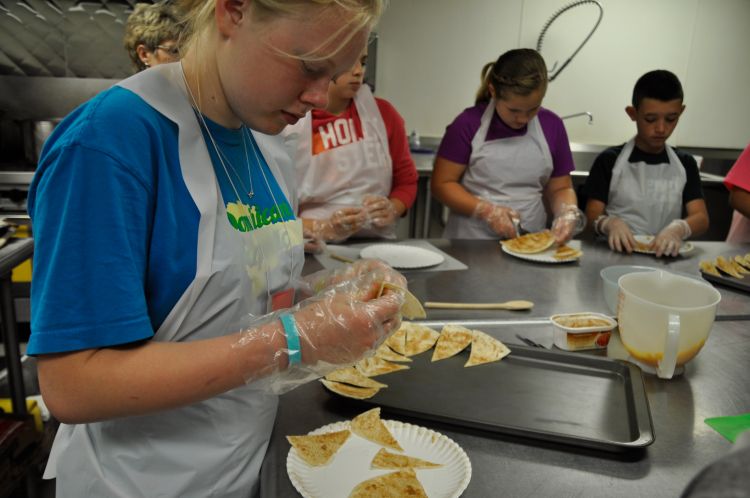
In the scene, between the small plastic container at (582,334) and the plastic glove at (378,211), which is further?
the plastic glove at (378,211)

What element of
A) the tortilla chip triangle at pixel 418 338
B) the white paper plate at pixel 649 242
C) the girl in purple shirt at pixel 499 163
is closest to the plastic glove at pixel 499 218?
the girl in purple shirt at pixel 499 163

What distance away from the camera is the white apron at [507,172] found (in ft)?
9.51

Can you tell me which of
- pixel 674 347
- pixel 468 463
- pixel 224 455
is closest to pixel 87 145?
pixel 224 455

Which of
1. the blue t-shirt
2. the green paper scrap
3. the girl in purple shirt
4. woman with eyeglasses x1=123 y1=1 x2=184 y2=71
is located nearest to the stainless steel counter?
the green paper scrap

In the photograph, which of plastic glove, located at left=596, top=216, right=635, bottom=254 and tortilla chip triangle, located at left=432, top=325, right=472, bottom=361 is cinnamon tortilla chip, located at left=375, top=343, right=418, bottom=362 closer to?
tortilla chip triangle, located at left=432, top=325, right=472, bottom=361

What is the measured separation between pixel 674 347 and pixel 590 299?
677 mm

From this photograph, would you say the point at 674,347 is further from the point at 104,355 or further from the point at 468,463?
the point at 104,355

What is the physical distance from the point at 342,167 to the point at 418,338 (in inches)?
53.2

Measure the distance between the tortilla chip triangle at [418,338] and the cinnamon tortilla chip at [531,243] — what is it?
3.38ft

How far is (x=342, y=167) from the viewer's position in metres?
2.56

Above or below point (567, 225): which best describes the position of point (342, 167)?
above

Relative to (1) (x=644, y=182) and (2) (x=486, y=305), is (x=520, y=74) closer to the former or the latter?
(1) (x=644, y=182)

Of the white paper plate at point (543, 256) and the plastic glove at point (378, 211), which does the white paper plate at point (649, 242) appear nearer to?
the white paper plate at point (543, 256)

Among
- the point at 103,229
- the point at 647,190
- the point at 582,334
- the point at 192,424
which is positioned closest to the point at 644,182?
the point at 647,190
